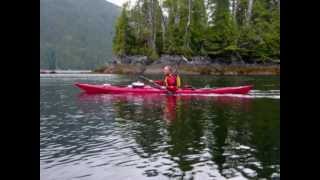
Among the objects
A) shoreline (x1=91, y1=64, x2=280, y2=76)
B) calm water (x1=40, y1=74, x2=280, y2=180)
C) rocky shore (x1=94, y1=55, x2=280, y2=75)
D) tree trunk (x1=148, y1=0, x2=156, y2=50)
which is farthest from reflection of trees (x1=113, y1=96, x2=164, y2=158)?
tree trunk (x1=148, y1=0, x2=156, y2=50)

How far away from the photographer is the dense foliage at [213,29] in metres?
77.1

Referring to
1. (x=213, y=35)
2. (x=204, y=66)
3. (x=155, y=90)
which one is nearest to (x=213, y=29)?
(x=213, y=35)

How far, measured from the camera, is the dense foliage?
77125 millimetres

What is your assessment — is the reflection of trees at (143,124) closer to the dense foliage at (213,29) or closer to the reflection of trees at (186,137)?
the reflection of trees at (186,137)

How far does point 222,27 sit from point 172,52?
11047 mm

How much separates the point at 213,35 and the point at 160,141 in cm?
6626

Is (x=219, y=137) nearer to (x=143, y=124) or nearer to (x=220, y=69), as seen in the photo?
(x=143, y=124)

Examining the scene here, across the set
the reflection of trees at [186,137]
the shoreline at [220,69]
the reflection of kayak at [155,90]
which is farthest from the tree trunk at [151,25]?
the reflection of trees at [186,137]

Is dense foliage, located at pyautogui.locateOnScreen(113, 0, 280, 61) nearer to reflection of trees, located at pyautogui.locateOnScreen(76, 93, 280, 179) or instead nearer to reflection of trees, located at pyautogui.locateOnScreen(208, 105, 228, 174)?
reflection of trees, located at pyautogui.locateOnScreen(76, 93, 280, 179)

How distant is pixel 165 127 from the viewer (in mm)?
17031

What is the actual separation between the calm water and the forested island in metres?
52.2

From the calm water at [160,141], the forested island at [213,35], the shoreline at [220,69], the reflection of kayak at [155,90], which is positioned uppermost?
the forested island at [213,35]
